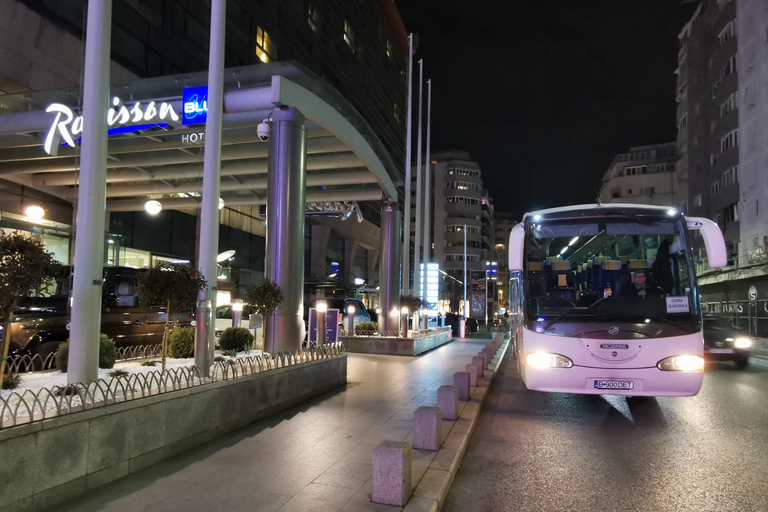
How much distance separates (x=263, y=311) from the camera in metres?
10.9

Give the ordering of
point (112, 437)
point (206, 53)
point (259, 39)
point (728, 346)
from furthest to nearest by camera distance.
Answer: point (259, 39), point (206, 53), point (728, 346), point (112, 437)

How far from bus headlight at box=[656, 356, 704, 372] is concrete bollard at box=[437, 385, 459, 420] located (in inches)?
114

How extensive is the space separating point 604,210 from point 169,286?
22.2 ft

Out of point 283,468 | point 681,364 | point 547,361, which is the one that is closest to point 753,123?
point 681,364

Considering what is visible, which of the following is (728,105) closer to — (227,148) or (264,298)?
(227,148)

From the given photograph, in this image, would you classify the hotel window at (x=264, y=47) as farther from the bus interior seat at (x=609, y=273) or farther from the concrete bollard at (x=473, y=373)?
the bus interior seat at (x=609, y=273)

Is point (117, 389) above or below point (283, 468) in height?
above

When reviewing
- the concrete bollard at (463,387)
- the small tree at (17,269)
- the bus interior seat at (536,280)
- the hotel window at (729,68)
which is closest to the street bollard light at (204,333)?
the small tree at (17,269)

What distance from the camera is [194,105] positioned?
1188 centimetres

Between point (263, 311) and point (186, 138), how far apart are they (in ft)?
18.0

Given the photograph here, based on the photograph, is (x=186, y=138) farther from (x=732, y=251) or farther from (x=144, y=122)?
(x=732, y=251)

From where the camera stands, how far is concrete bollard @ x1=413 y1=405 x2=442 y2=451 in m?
6.22

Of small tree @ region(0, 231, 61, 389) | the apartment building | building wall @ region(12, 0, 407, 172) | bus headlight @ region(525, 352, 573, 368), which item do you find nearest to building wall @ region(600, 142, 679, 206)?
the apartment building

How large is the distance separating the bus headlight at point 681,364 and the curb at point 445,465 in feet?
9.04
